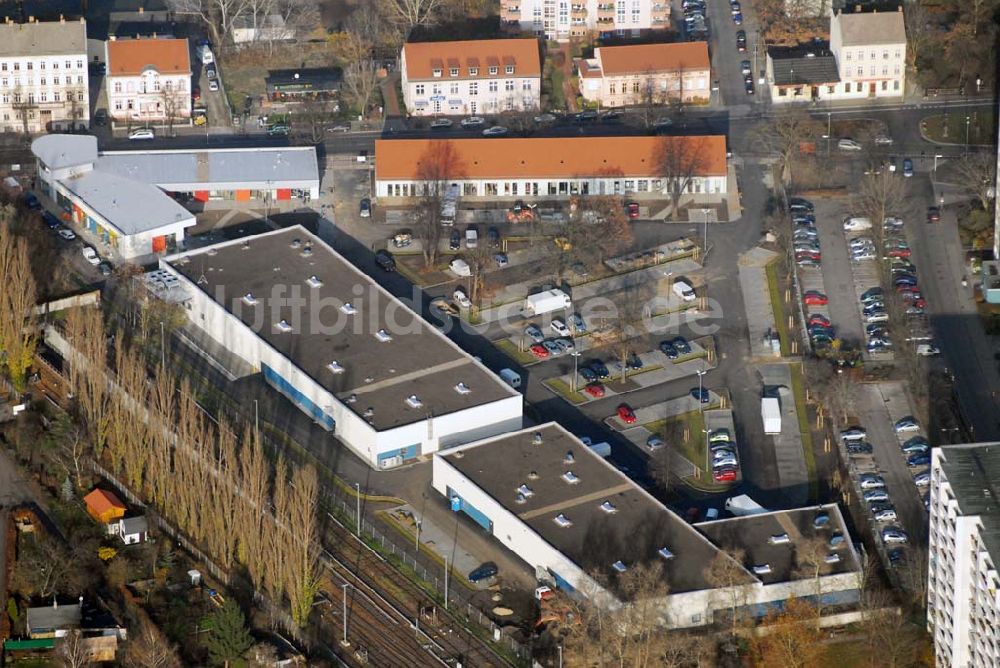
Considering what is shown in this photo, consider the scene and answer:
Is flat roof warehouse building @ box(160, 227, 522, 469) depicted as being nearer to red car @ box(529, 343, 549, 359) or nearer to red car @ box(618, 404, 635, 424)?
red car @ box(529, 343, 549, 359)

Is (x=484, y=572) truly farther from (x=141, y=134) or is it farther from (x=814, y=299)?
(x=141, y=134)

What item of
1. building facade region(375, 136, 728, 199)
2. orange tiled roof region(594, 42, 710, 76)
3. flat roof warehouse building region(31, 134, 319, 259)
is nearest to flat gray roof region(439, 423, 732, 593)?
building facade region(375, 136, 728, 199)

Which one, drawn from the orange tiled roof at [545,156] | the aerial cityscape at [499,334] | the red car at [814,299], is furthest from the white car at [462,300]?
the red car at [814,299]

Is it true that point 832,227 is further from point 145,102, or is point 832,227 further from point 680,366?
point 145,102

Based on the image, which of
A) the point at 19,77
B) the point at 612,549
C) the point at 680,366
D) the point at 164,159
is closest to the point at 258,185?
the point at 164,159

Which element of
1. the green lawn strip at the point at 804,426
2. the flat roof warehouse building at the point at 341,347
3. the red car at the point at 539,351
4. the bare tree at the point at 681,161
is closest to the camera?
the green lawn strip at the point at 804,426

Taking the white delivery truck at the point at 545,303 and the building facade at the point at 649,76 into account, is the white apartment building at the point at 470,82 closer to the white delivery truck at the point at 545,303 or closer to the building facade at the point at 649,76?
the building facade at the point at 649,76

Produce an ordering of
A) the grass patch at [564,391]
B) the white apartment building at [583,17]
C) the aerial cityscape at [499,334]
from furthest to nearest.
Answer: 1. the white apartment building at [583,17]
2. the grass patch at [564,391]
3. the aerial cityscape at [499,334]

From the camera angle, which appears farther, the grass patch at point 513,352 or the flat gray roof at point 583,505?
the grass patch at point 513,352
